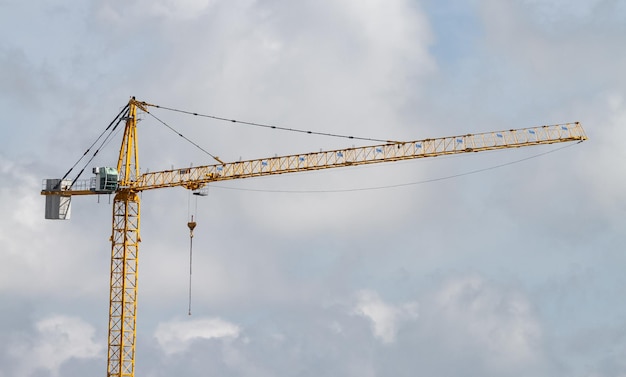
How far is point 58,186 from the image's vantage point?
178125mm

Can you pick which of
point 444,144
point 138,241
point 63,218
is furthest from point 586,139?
point 63,218

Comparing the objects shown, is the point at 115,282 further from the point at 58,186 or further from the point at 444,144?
the point at 444,144

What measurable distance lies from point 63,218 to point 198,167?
25824 millimetres

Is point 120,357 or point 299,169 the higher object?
point 299,169

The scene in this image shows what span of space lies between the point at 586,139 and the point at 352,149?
139 feet

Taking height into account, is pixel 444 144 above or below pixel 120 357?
above

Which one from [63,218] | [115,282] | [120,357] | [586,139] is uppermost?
[586,139]

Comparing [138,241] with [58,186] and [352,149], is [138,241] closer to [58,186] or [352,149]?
[58,186]

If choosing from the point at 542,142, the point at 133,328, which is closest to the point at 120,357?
the point at 133,328

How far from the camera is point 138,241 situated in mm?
172125

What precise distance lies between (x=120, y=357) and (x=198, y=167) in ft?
115

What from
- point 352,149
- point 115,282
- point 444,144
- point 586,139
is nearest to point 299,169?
point 352,149

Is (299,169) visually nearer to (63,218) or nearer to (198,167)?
(198,167)

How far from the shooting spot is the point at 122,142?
176875 millimetres
